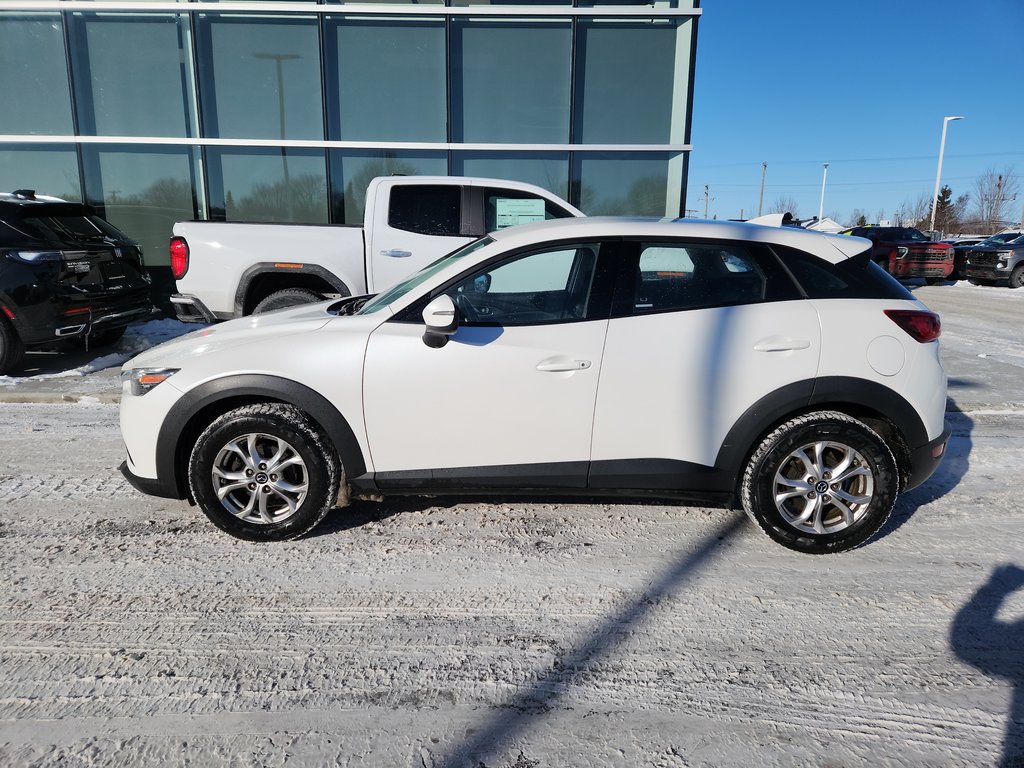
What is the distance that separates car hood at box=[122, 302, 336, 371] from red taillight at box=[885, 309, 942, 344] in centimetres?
292

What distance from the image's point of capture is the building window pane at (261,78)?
1106 cm

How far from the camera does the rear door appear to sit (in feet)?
10.6

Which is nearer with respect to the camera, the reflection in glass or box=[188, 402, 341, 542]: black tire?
box=[188, 402, 341, 542]: black tire

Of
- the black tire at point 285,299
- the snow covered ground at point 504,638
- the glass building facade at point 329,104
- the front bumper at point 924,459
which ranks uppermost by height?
the glass building facade at point 329,104

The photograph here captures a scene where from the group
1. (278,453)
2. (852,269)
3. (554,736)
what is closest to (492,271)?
(278,453)

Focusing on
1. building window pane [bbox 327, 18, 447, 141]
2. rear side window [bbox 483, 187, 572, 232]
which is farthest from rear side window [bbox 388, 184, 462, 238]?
building window pane [bbox 327, 18, 447, 141]

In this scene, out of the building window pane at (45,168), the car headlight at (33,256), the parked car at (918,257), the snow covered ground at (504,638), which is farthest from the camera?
the parked car at (918,257)

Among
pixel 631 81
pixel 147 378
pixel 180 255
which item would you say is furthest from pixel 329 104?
pixel 147 378

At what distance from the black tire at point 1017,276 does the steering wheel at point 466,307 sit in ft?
69.4

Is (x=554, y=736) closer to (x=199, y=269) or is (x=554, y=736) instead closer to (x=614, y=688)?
(x=614, y=688)

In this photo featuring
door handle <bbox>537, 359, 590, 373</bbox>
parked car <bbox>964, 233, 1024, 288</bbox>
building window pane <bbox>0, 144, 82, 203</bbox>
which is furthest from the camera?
parked car <bbox>964, 233, 1024, 288</bbox>

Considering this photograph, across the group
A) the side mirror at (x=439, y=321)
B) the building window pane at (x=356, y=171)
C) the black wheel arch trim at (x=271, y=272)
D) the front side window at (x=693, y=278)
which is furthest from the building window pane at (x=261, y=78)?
the front side window at (x=693, y=278)

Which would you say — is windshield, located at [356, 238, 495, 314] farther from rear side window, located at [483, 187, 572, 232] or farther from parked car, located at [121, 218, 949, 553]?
rear side window, located at [483, 187, 572, 232]

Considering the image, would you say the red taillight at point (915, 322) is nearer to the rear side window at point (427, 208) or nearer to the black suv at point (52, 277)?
the rear side window at point (427, 208)
